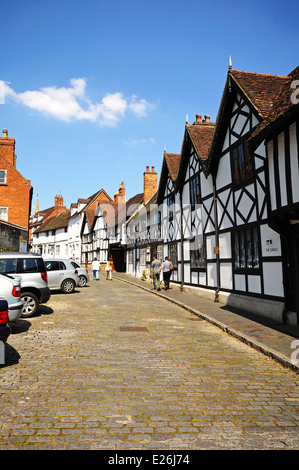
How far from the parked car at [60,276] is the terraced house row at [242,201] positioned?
5923mm

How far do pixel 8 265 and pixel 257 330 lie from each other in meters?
7.49

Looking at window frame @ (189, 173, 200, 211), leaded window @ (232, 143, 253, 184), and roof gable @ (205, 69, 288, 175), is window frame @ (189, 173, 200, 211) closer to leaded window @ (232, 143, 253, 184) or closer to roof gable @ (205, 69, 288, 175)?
roof gable @ (205, 69, 288, 175)

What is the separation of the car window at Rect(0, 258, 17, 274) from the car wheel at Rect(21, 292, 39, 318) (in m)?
0.82

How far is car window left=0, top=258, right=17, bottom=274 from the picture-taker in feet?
34.0

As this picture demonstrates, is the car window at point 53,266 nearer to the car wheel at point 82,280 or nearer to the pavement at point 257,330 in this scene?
the car wheel at point 82,280

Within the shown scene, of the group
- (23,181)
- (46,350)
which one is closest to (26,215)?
(23,181)

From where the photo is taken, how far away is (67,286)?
55.2 ft

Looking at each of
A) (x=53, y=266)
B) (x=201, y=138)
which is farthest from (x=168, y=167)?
(x=53, y=266)

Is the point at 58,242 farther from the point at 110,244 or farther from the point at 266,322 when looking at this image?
the point at 266,322

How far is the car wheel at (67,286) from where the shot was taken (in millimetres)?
16781

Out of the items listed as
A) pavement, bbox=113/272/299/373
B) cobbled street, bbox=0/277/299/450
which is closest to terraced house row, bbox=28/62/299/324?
pavement, bbox=113/272/299/373

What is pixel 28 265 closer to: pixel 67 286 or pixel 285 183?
pixel 67 286

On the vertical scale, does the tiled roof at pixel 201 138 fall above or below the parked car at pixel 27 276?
above

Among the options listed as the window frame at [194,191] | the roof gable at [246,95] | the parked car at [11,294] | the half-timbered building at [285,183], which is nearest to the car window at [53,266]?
the window frame at [194,191]
